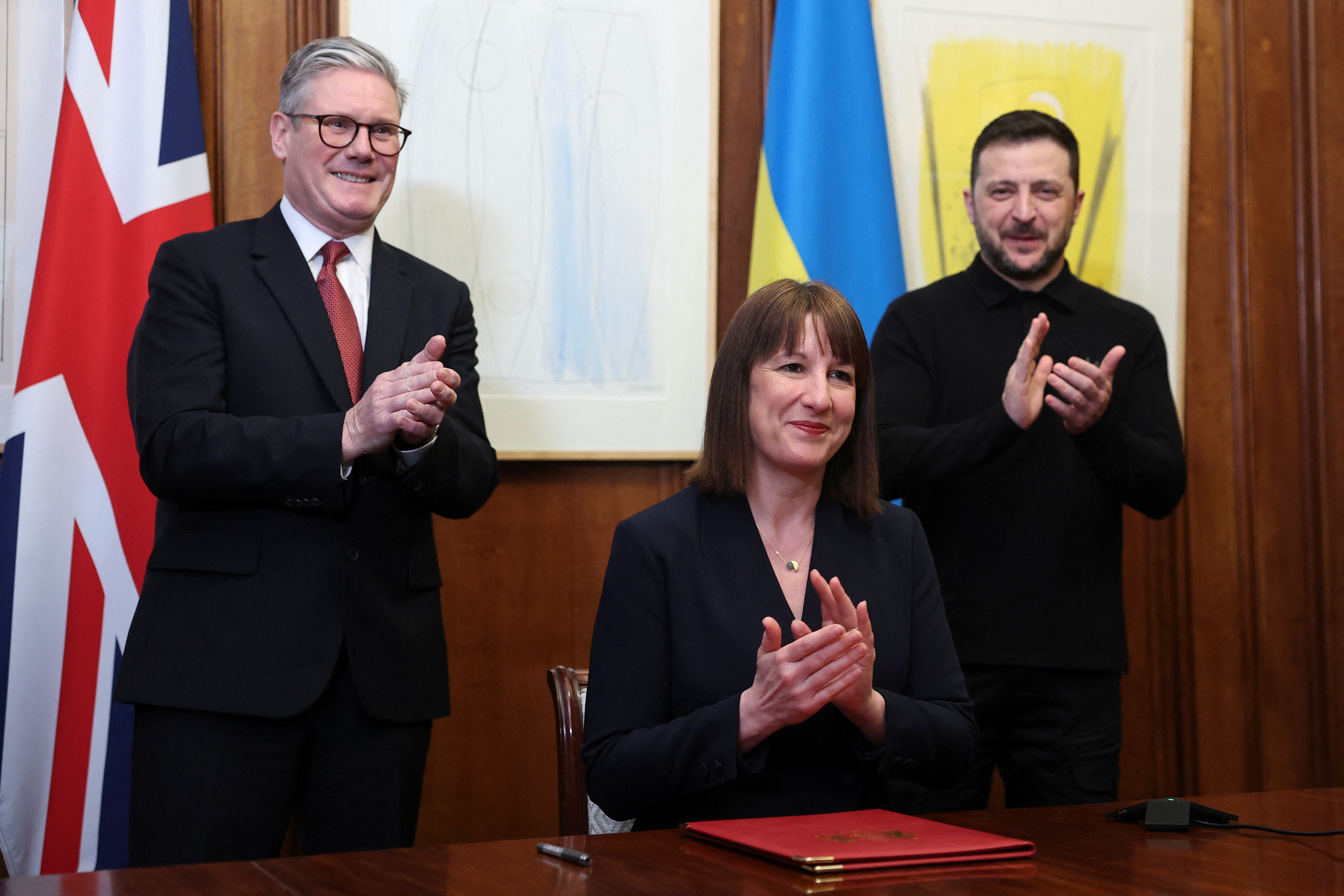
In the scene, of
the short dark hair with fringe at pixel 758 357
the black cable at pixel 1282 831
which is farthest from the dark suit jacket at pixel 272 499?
the black cable at pixel 1282 831

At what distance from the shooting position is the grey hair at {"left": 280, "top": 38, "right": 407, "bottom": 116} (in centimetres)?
240

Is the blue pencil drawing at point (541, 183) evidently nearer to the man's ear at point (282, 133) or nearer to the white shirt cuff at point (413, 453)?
the man's ear at point (282, 133)

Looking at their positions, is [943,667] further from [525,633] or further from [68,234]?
[68,234]

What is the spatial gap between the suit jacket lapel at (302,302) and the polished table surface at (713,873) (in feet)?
3.55

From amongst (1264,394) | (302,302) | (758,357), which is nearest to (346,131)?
(302,302)

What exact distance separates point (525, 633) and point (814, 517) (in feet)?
4.63

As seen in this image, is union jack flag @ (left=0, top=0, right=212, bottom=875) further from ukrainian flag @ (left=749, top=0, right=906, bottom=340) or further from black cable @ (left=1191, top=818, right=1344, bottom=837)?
black cable @ (left=1191, top=818, right=1344, bottom=837)

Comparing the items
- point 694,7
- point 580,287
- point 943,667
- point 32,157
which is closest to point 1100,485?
point 943,667

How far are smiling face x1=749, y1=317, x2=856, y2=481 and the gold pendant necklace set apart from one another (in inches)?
3.5

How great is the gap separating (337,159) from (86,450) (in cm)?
90

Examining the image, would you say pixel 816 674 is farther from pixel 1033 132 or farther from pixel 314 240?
pixel 1033 132

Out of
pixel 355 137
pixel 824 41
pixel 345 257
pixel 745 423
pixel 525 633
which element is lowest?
pixel 525 633

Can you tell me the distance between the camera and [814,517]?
80.6 inches

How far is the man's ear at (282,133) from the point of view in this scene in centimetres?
243
